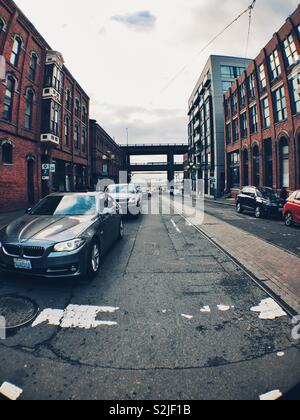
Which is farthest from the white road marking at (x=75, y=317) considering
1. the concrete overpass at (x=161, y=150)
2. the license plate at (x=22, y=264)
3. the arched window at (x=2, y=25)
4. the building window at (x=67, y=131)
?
the concrete overpass at (x=161, y=150)

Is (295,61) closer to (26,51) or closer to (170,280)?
(26,51)

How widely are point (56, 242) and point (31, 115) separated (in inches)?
740

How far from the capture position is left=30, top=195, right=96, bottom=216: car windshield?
5531mm

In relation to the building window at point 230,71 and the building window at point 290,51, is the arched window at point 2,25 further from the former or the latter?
the building window at point 230,71

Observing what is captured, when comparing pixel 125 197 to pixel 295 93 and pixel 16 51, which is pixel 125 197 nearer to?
pixel 16 51

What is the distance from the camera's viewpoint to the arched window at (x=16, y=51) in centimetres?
1683

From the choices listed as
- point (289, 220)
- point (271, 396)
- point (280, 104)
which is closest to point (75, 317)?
point (271, 396)

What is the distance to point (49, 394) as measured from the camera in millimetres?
2107

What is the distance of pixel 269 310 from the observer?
11.9 feet

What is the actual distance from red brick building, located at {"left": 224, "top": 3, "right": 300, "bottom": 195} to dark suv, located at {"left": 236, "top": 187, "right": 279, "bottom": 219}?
18.3ft

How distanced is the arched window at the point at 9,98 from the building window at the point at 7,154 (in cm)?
182

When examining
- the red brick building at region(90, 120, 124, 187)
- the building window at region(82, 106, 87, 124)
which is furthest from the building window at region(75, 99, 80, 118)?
the red brick building at region(90, 120, 124, 187)

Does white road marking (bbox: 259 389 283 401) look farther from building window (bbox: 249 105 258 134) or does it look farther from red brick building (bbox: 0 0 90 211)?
building window (bbox: 249 105 258 134)

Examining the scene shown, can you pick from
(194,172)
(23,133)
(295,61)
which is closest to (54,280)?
(23,133)
